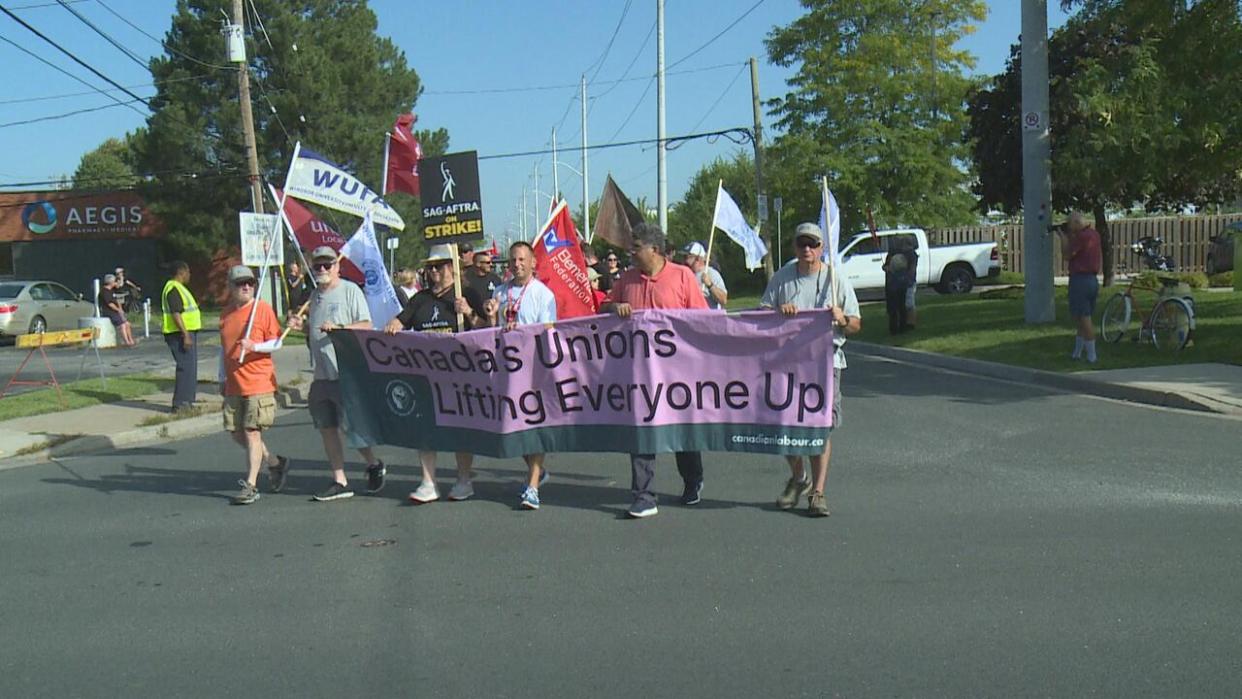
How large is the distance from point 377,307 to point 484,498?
2.27 m

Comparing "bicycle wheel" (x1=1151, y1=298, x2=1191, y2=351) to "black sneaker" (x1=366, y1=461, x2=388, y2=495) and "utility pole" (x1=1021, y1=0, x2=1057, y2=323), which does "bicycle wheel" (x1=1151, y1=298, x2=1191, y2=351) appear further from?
"black sneaker" (x1=366, y1=461, x2=388, y2=495)

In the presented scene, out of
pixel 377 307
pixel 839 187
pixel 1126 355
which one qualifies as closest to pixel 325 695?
pixel 377 307

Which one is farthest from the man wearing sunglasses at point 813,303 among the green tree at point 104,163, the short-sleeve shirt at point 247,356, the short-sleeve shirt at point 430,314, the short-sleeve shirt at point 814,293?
the green tree at point 104,163

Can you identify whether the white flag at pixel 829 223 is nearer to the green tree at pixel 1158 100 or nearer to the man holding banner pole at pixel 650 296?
the man holding banner pole at pixel 650 296

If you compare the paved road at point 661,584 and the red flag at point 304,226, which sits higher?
the red flag at point 304,226

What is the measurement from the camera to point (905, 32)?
1543 inches

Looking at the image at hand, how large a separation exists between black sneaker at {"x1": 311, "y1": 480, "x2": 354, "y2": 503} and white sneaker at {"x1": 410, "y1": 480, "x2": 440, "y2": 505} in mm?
552

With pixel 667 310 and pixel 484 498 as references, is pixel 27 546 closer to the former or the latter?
pixel 484 498

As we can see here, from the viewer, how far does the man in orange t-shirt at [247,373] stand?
814 centimetres

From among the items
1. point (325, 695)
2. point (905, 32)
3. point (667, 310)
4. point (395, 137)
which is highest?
point (905, 32)

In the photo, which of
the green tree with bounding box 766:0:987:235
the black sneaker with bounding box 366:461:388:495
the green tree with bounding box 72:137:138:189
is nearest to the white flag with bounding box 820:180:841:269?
the black sneaker with bounding box 366:461:388:495

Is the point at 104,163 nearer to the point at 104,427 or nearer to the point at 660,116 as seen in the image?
the point at 660,116

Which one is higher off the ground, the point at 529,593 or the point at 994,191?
the point at 994,191

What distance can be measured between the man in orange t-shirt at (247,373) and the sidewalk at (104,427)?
3656mm
